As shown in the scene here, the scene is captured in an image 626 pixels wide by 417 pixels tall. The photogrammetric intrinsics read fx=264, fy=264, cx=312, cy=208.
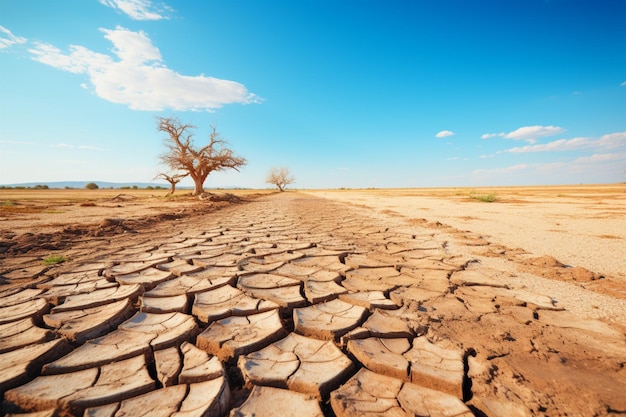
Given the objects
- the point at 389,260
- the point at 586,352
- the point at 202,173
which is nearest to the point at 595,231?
the point at 389,260

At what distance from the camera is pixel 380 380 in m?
1.03

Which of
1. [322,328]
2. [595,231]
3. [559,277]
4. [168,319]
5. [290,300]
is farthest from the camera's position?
[595,231]

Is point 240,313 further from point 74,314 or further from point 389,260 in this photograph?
point 389,260

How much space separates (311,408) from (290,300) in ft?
2.83

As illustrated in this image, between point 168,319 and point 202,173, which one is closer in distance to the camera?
point 168,319

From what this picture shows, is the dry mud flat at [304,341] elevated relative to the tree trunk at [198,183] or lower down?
lower down

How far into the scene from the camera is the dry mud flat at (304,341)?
923mm

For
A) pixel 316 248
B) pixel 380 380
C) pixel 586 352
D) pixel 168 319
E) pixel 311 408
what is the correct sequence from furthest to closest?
pixel 316 248 < pixel 168 319 < pixel 586 352 < pixel 380 380 < pixel 311 408

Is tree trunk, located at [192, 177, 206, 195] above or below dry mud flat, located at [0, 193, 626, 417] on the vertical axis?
above

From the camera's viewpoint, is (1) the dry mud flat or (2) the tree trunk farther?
(2) the tree trunk

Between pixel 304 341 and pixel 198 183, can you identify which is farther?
pixel 198 183

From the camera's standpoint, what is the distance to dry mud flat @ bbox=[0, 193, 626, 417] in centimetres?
92

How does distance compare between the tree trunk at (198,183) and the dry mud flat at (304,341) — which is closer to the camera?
the dry mud flat at (304,341)

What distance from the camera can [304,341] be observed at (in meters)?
1.29
